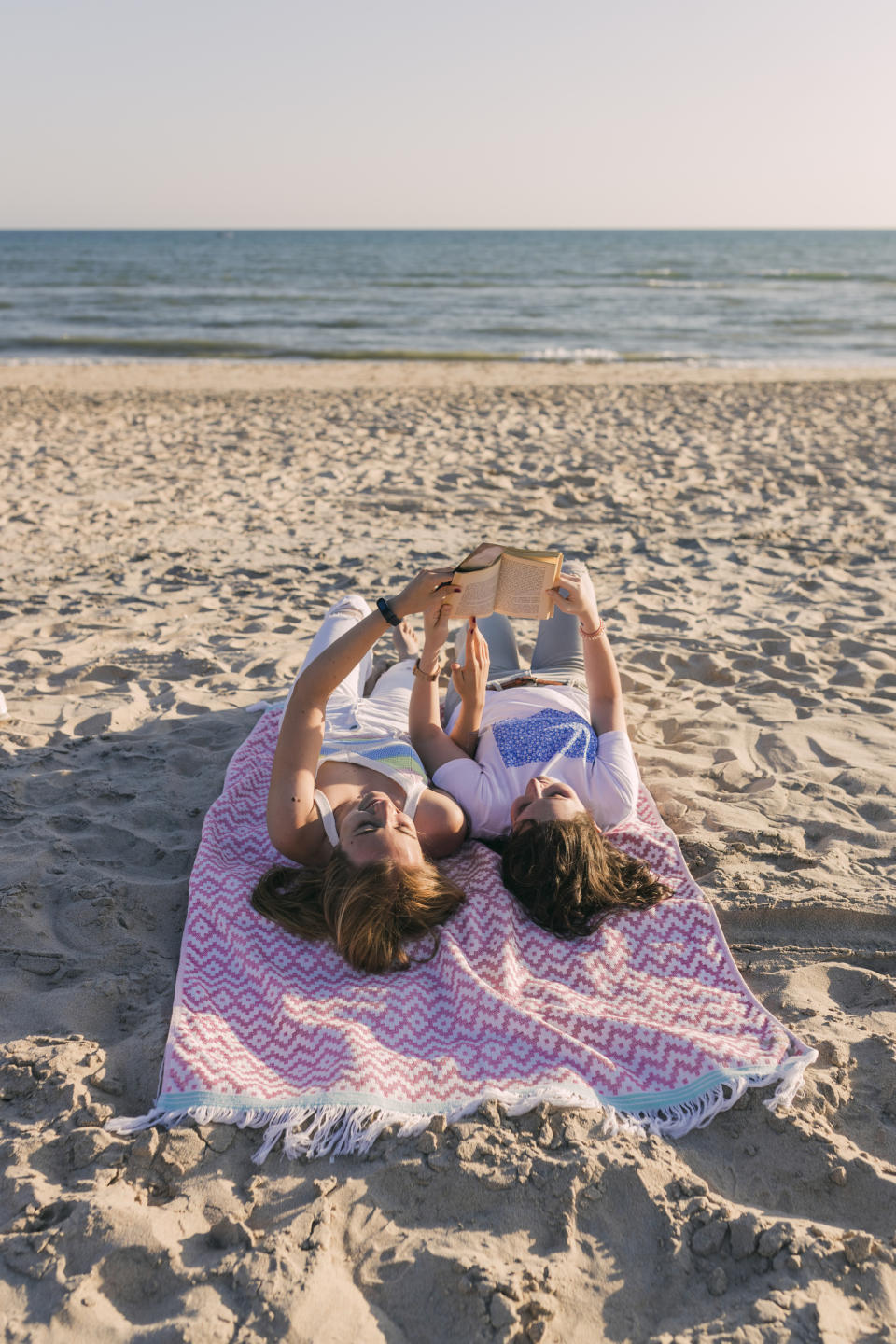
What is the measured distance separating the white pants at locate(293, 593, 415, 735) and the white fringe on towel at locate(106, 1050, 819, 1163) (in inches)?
64.1

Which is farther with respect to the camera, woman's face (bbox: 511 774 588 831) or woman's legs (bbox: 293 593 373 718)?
woman's legs (bbox: 293 593 373 718)

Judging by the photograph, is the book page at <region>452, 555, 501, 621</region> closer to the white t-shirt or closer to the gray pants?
the white t-shirt

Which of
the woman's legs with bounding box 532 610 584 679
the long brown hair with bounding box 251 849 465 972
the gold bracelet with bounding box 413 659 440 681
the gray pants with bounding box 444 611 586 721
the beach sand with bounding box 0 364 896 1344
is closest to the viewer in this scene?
the beach sand with bounding box 0 364 896 1344

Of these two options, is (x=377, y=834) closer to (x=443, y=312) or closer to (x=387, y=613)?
(x=387, y=613)

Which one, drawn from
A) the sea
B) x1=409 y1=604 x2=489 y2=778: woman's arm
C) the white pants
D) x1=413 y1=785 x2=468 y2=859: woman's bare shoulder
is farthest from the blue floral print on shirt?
the sea

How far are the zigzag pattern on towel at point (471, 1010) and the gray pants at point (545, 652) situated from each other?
3.59 feet

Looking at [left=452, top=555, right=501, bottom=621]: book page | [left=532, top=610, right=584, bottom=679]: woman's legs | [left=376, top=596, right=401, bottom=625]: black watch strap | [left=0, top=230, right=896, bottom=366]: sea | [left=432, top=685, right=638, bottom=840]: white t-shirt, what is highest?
[left=0, top=230, right=896, bottom=366]: sea

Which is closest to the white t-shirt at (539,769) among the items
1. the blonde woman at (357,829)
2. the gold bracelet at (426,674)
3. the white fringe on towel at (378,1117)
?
the blonde woman at (357,829)

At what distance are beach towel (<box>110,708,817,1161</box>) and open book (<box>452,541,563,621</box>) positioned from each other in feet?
2.97

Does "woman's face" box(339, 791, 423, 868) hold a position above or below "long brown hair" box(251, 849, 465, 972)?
above

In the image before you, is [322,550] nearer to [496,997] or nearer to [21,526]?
[21,526]

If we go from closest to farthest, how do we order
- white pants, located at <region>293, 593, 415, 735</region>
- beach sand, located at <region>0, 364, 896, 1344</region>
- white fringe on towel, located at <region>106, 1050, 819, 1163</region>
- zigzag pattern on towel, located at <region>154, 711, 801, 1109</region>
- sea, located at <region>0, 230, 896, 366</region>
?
beach sand, located at <region>0, 364, 896, 1344</region> → white fringe on towel, located at <region>106, 1050, 819, 1163</region> → zigzag pattern on towel, located at <region>154, 711, 801, 1109</region> → white pants, located at <region>293, 593, 415, 735</region> → sea, located at <region>0, 230, 896, 366</region>

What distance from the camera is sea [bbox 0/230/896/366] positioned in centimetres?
1928

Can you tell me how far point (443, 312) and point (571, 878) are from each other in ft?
80.1
